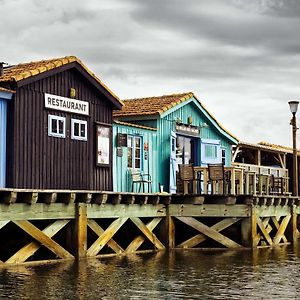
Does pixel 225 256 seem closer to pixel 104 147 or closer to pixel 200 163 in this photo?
pixel 104 147

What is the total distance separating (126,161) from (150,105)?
3.77 metres

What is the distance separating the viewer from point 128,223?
2378 cm

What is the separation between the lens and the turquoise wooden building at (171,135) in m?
26.0

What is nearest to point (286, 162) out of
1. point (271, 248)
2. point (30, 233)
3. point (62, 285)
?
point (271, 248)

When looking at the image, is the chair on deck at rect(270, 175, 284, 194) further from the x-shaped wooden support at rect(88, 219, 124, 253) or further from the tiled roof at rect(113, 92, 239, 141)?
the x-shaped wooden support at rect(88, 219, 124, 253)

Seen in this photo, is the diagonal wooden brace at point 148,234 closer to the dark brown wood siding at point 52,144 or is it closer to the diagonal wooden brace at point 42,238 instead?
the dark brown wood siding at point 52,144

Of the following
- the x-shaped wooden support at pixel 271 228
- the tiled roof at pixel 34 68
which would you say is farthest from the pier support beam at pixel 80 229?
the x-shaped wooden support at pixel 271 228

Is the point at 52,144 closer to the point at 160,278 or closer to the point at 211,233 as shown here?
the point at 211,233

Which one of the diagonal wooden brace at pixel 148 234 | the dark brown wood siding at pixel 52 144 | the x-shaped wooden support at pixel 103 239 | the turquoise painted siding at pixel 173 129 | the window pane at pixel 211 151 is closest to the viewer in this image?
the dark brown wood siding at pixel 52 144

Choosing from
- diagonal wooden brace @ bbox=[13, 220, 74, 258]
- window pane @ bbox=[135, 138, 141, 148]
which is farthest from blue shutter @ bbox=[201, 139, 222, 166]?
diagonal wooden brace @ bbox=[13, 220, 74, 258]

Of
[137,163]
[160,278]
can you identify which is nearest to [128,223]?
[137,163]

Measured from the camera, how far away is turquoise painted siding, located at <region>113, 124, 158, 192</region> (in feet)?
79.3

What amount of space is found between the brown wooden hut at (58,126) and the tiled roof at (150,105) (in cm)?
322

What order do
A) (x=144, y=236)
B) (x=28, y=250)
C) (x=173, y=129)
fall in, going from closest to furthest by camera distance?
(x=28, y=250), (x=144, y=236), (x=173, y=129)
